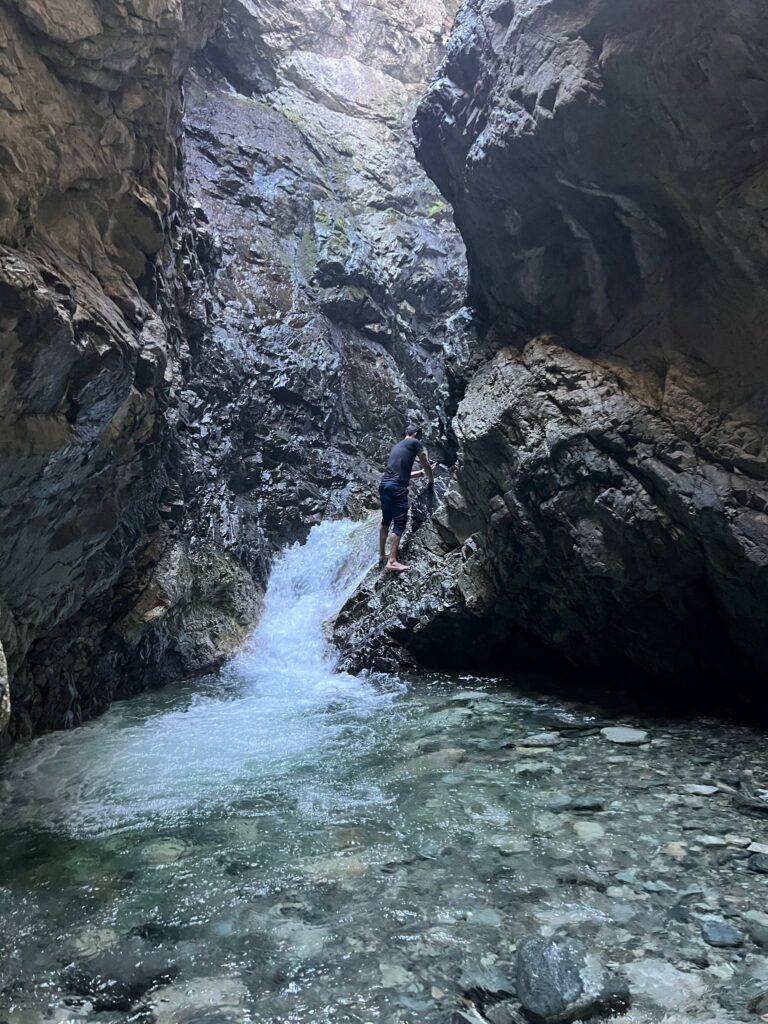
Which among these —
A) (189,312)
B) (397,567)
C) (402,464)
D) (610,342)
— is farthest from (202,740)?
(189,312)

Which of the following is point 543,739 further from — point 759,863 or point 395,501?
point 395,501

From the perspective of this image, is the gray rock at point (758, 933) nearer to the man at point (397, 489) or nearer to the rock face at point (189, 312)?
the rock face at point (189, 312)

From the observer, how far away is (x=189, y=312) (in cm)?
1034

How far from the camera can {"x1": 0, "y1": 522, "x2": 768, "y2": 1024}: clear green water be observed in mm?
2434

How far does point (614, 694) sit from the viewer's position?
22.4ft

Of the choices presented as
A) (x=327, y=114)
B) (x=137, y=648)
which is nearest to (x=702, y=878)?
(x=137, y=648)

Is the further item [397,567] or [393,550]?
[393,550]

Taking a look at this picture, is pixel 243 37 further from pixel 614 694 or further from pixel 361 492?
pixel 614 694

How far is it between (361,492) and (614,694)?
8.61m

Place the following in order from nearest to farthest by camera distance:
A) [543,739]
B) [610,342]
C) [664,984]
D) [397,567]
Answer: [664,984], [543,739], [610,342], [397,567]

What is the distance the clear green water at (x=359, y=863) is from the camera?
243 centimetres

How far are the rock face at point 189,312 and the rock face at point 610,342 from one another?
7.00 feet

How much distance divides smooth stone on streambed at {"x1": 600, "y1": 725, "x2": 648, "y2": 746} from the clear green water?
0.09 m

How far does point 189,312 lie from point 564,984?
998 cm
